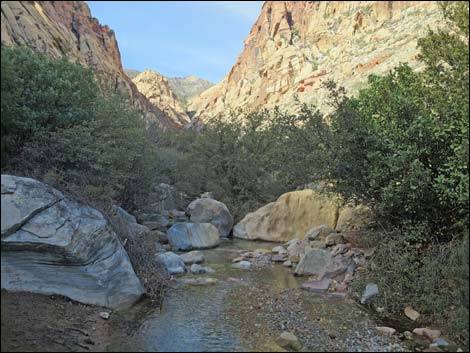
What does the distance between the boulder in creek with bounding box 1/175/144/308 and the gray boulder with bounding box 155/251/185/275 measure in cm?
320

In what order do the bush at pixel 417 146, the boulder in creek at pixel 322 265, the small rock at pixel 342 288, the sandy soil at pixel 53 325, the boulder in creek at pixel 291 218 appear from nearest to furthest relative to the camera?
the sandy soil at pixel 53 325
the bush at pixel 417 146
the small rock at pixel 342 288
the boulder in creek at pixel 322 265
the boulder in creek at pixel 291 218

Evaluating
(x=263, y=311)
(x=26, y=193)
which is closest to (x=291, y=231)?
(x=263, y=311)

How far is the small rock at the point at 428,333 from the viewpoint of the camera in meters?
7.80

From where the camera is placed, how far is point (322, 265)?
12.9 metres

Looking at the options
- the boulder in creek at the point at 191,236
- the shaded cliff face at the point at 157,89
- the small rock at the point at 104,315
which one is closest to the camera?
the small rock at the point at 104,315

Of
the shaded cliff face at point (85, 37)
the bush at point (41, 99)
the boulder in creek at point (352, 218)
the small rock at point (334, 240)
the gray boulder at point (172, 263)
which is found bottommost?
the gray boulder at point (172, 263)

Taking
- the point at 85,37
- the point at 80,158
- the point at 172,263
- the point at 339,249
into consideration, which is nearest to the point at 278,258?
the point at 339,249

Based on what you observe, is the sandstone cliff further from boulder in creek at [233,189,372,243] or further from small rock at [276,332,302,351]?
small rock at [276,332,302,351]

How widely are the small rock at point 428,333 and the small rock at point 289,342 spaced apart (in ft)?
7.96

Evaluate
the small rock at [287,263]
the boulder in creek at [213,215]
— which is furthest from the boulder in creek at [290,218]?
the small rock at [287,263]

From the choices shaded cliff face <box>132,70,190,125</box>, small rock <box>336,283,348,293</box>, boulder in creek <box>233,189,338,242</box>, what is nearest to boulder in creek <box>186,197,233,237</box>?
boulder in creek <box>233,189,338,242</box>

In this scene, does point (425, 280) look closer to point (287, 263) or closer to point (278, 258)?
point (287, 263)

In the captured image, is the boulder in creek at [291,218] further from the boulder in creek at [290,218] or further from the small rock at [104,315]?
the small rock at [104,315]

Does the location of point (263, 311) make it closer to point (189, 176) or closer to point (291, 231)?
point (291, 231)
